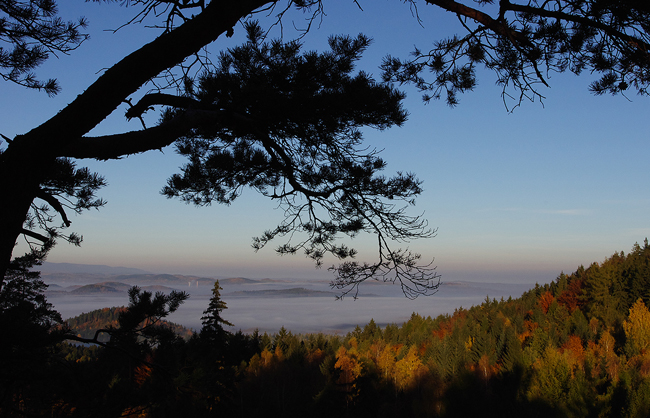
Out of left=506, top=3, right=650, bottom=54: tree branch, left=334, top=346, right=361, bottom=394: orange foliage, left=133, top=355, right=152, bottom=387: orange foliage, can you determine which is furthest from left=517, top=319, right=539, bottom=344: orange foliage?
left=133, top=355, right=152, bottom=387: orange foliage

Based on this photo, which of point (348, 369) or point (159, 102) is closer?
point (159, 102)

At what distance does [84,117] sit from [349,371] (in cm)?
684

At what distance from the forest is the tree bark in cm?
78

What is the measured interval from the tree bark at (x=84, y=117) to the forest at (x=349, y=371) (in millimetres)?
781

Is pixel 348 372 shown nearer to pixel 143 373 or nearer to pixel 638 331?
pixel 143 373

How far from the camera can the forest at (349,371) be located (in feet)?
8.88

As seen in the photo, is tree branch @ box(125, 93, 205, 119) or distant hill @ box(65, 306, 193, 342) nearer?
tree branch @ box(125, 93, 205, 119)

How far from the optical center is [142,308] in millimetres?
3492

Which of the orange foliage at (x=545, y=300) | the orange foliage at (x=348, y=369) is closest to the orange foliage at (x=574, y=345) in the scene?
the orange foliage at (x=545, y=300)

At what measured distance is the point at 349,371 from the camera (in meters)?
7.65

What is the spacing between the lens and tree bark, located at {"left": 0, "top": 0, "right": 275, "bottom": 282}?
1.93 meters

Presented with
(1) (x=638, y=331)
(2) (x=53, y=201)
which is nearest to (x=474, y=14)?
(2) (x=53, y=201)

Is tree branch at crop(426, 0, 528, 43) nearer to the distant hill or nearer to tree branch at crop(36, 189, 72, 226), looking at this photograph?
tree branch at crop(36, 189, 72, 226)

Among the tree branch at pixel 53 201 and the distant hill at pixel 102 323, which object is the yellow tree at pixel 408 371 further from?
the tree branch at pixel 53 201
